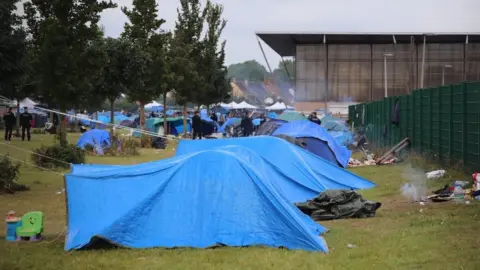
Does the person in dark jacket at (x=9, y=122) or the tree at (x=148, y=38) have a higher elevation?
the tree at (x=148, y=38)

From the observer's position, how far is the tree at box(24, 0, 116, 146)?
741 inches

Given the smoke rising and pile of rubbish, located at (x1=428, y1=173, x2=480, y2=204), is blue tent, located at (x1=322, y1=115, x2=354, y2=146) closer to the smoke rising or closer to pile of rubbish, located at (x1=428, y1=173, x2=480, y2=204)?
the smoke rising

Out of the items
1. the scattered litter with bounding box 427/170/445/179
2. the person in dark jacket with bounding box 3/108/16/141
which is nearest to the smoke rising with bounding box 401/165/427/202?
the scattered litter with bounding box 427/170/445/179

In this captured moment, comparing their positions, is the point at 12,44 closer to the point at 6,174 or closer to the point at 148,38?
the point at 6,174

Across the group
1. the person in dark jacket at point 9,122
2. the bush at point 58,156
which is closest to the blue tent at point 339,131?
the bush at point 58,156

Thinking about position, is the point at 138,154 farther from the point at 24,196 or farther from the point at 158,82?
the point at 24,196

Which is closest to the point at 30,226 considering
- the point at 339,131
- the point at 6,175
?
the point at 6,175

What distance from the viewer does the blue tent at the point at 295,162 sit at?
1376 centimetres

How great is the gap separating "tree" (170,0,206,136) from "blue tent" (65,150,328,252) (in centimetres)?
2789

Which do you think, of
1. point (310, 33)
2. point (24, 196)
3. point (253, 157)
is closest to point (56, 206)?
point (24, 196)

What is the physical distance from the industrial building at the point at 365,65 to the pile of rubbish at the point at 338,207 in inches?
1863

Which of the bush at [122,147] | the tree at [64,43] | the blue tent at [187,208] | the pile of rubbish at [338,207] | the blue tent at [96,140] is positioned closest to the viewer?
the blue tent at [187,208]

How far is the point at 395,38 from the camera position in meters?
56.7

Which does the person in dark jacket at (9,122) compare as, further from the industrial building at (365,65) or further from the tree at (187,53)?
the industrial building at (365,65)
